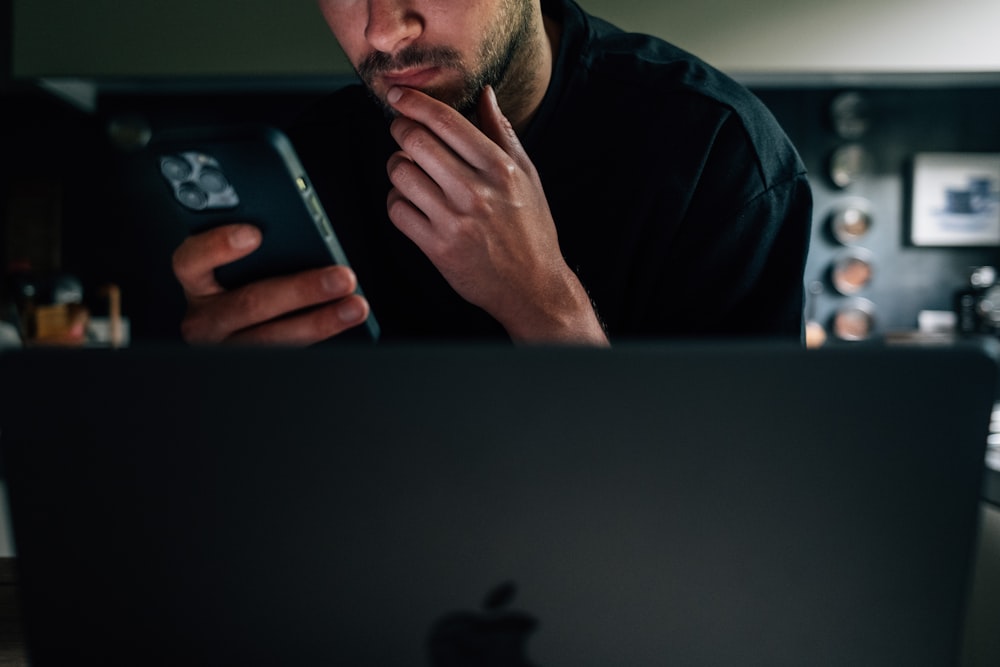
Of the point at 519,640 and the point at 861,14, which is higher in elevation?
the point at 861,14

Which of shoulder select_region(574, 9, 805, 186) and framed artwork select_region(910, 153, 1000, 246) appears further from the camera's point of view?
framed artwork select_region(910, 153, 1000, 246)

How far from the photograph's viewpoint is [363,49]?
981mm

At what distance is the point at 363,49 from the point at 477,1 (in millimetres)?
160

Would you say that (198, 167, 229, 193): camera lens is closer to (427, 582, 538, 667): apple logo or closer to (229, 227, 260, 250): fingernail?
(229, 227, 260, 250): fingernail

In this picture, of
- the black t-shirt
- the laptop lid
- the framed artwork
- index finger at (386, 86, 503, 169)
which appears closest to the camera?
the laptop lid

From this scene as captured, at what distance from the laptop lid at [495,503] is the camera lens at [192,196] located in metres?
0.32

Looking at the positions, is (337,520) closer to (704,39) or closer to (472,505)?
(472,505)

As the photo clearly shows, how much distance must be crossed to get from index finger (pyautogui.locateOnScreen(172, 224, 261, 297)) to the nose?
385mm

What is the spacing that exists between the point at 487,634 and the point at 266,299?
1.37ft

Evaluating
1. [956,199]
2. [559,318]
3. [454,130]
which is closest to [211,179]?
[454,130]

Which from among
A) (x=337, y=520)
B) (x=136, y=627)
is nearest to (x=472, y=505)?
(x=337, y=520)

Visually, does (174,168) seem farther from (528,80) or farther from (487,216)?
(528,80)

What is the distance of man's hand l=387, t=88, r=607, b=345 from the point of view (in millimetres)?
758

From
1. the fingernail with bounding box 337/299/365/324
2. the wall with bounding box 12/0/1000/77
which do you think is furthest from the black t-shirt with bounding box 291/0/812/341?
the wall with bounding box 12/0/1000/77
